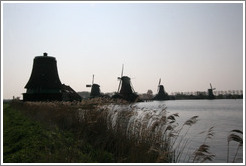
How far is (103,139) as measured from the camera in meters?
7.93

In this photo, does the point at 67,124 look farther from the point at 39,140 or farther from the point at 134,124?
the point at 134,124

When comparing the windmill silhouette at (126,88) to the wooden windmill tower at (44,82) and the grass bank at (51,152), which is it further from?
the grass bank at (51,152)

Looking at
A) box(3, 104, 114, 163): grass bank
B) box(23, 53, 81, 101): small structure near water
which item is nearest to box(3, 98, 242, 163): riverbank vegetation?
box(3, 104, 114, 163): grass bank

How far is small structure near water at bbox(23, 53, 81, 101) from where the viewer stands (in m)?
35.5

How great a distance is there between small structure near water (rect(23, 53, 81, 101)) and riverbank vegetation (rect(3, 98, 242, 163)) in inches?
992

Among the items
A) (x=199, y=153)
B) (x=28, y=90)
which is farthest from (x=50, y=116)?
(x=28, y=90)

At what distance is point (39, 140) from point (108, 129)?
2130mm

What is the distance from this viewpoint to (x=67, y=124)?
1041 cm

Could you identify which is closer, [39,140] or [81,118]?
[39,140]

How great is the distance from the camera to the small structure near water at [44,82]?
116ft

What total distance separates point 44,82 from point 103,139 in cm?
3119

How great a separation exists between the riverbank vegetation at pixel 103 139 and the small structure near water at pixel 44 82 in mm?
25208

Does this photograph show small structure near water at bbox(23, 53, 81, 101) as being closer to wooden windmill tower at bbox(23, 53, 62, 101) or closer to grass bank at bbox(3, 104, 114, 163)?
wooden windmill tower at bbox(23, 53, 62, 101)

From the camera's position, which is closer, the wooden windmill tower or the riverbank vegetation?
the riverbank vegetation
